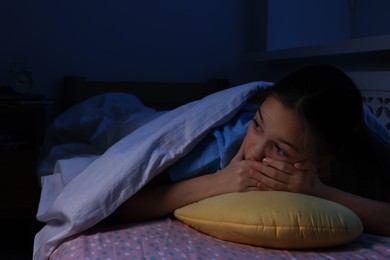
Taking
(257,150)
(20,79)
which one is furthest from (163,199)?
(20,79)

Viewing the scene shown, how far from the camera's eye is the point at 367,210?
0.80 meters

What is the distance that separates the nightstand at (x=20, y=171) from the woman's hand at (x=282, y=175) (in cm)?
133

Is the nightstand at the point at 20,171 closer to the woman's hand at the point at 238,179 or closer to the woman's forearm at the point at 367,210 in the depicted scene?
the woman's hand at the point at 238,179

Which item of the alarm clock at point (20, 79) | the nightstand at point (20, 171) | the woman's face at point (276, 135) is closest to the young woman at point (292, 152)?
the woman's face at point (276, 135)

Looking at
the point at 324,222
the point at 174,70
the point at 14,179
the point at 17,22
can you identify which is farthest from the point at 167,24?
the point at 324,222

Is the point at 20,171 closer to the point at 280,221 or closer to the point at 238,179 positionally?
the point at 238,179

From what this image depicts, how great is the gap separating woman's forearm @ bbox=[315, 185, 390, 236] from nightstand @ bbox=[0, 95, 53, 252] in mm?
1389

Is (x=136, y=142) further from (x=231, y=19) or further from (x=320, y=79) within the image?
(x=231, y=19)

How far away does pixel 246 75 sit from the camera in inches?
98.6

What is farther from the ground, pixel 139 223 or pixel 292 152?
pixel 292 152

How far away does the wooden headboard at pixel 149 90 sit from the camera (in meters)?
2.12

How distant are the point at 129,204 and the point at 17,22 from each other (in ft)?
5.37

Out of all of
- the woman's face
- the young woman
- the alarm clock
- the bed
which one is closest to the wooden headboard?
the alarm clock

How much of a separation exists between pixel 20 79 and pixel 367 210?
1.66m
